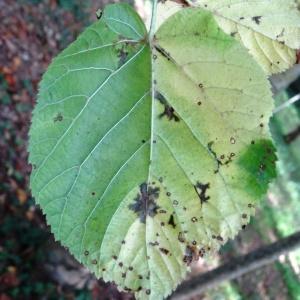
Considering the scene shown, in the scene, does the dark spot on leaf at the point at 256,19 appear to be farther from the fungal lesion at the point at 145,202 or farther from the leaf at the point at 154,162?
the fungal lesion at the point at 145,202

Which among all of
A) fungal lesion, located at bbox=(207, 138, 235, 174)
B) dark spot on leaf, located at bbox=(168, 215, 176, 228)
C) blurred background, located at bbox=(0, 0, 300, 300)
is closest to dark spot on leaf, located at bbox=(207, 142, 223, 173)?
fungal lesion, located at bbox=(207, 138, 235, 174)

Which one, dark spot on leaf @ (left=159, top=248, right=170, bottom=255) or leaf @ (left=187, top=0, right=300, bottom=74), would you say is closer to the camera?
dark spot on leaf @ (left=159, top=248, right=170, bottom=255)

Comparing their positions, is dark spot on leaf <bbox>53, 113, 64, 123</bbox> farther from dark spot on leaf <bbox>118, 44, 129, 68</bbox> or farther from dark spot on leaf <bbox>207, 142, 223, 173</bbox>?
dark spot on leaf <bbox>207, 142, 223, 173</bbox>

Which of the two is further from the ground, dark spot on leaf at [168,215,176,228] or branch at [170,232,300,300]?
branch at [170,232,300,300]

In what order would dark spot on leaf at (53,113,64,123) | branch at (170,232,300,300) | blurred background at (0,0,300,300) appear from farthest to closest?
blurred background at (0,0,300,300)
branch at (170,232,300,300)
dark spot on leaf at (53,113,64,123)

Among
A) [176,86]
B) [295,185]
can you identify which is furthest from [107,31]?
[295,185]

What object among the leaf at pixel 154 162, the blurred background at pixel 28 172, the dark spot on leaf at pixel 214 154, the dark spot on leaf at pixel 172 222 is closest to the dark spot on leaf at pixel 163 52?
the leaf at pixel 154 162

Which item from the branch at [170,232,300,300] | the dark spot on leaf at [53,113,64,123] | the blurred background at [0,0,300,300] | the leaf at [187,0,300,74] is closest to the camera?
the dark spot on leaf at [53,113,64,123]

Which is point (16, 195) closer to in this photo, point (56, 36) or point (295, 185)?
point (56, 36)
